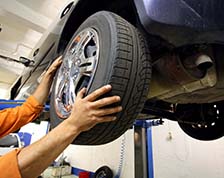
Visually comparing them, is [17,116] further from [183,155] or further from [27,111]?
[183,155]

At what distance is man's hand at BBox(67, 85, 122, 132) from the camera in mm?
493

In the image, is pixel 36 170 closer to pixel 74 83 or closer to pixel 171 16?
pixel 74 83

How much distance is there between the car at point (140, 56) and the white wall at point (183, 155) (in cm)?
126

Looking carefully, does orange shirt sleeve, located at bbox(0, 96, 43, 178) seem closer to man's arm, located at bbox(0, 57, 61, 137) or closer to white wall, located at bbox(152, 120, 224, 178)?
man's arm, located at bbox(0, 57, 61, 137)

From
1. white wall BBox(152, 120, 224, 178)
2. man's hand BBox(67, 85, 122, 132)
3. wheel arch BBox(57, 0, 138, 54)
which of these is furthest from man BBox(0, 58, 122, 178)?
white wall BBox(152, 120, 224, 178)

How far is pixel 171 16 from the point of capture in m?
0.48

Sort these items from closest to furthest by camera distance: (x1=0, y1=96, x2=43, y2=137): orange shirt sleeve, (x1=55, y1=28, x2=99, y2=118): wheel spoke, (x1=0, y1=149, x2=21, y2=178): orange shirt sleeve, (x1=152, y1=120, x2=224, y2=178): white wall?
(x1=0, y1=149, x2=21, y2=178): orange shirt sleeve, (x1=55, y1=28, x2=99, y2=118): wheel spoke, (x1=0, y1=96, x2=43, y2=137): orange shirt sleeve, (x1=152, y1=120, x2=224, y2=178): white wall

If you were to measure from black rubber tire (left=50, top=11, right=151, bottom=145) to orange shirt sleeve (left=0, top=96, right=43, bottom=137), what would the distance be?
452 mm

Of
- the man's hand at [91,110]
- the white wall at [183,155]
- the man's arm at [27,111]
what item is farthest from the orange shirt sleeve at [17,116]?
the white wall at [183,155]

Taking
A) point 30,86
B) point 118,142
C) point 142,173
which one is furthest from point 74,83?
point 118,142

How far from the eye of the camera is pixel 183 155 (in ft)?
7.00

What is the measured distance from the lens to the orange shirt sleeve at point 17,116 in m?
0.90

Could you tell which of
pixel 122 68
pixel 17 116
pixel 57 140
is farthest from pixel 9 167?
pixel 17 116

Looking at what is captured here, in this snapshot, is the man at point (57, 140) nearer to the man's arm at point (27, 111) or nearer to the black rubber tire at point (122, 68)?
the black rubber tire at point (122, 68)
